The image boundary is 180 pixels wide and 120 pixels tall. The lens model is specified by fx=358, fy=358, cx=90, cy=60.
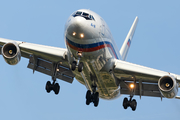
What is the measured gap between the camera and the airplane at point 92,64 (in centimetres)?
2388

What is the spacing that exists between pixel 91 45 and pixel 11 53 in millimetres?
7292

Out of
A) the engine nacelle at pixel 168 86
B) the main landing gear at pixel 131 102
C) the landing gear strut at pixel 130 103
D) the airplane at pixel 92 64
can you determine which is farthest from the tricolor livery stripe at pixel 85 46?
the landing gear strut at pixel 130 103

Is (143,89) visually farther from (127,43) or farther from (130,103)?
(127,43)

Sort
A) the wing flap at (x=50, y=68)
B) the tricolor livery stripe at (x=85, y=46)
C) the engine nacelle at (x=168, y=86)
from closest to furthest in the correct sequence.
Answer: the tricolor livery stripe at (x=85, y=46)
the engine nacelle at (x=168, y=86)
the wing flap at (x=50, y=68)

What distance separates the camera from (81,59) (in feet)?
82.9

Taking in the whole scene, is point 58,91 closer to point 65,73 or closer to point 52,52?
point 65,73

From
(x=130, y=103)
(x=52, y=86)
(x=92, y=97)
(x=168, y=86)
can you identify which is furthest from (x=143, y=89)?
(x=52, y=86)

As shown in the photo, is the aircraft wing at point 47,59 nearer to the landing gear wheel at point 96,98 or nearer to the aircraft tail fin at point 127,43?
the landing gear wheel at point 96,98

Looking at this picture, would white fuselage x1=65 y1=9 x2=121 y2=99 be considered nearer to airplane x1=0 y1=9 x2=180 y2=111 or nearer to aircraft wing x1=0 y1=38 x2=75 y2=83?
airplane x1=0 y1=9 x2=180 y2=111

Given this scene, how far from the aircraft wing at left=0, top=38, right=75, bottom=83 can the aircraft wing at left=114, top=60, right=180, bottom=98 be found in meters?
4.45

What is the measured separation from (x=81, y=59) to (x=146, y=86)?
8.73m

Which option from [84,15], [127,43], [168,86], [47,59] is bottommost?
[168,86]

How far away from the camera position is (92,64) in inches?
1024

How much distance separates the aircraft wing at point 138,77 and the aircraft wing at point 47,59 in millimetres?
4454
